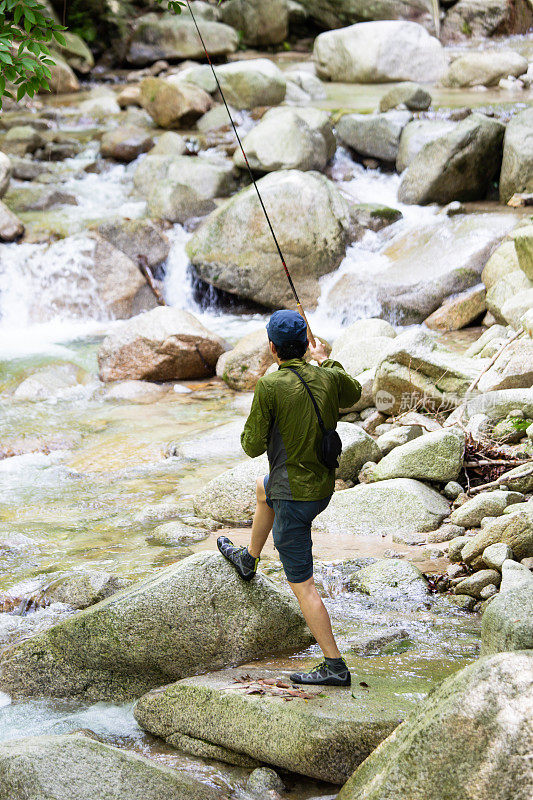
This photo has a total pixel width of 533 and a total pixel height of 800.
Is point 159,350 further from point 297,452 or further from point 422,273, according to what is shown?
point 297,452

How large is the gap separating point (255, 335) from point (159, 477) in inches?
131

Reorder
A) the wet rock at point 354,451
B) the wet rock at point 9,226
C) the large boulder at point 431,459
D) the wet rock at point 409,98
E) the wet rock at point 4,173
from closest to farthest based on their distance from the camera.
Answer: the large boulder at point 431,459 < the wet rock at point 354,451 < the wet rock at point 9,226 < the wet rock at point 4,173 < the wet rock at point 409,98

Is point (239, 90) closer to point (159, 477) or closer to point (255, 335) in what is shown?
point (255, 335)

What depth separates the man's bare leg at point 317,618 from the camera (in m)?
3.51

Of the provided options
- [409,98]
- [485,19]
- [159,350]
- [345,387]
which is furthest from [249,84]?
[345,387]

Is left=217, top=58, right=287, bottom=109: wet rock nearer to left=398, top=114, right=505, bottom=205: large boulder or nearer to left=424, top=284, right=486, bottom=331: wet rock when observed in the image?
left=398, top=114, right=505, bottom=205: large boulder

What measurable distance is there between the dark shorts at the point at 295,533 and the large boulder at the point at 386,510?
2.30 meters

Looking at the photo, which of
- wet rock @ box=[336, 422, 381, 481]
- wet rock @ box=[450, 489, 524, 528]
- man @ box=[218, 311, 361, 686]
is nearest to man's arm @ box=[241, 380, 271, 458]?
man @ box=[218, 311, 361, 686]

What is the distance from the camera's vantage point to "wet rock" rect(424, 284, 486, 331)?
10891 millimetres

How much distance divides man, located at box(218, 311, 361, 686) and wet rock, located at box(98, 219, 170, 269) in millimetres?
10323

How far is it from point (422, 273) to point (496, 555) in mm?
7873

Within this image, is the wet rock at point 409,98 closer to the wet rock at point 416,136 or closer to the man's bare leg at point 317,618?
the wet rock at point 416,136

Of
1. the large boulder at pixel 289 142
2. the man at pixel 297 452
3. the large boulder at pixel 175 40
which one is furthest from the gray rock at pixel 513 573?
the large boulder at pixel 175 40

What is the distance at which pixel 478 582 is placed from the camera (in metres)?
4.60
